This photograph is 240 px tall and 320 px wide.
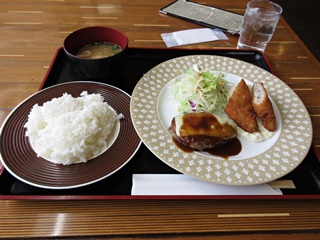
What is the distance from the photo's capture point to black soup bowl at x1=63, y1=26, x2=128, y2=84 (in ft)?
4.25

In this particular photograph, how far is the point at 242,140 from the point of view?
1181 millimetres

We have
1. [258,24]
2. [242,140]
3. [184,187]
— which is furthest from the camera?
[258,24]

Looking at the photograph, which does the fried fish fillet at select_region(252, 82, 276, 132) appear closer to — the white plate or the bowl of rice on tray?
the white plate

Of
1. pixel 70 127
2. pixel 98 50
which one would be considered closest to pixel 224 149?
pixel 70 127

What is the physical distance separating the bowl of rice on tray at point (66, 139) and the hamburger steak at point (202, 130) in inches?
7.8

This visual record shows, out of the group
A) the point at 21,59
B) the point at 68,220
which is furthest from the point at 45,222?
the point at 21,59

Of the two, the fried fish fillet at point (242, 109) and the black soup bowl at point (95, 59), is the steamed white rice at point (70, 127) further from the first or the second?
the fried fish fillet at point (242, 109)

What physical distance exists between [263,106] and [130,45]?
1.05m

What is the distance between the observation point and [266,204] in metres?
0.95

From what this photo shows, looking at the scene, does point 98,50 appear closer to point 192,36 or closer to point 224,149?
point 192,36

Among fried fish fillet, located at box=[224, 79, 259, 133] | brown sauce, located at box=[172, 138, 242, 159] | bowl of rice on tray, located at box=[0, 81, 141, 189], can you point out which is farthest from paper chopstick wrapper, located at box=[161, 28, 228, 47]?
brown sauce, located at box=[172, 138, 242, 159]

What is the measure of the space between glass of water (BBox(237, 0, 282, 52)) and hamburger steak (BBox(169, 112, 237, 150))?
918mm

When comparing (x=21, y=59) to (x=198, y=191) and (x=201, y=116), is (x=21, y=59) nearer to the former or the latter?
(x=201, y=116)

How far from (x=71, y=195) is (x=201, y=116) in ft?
2.22
